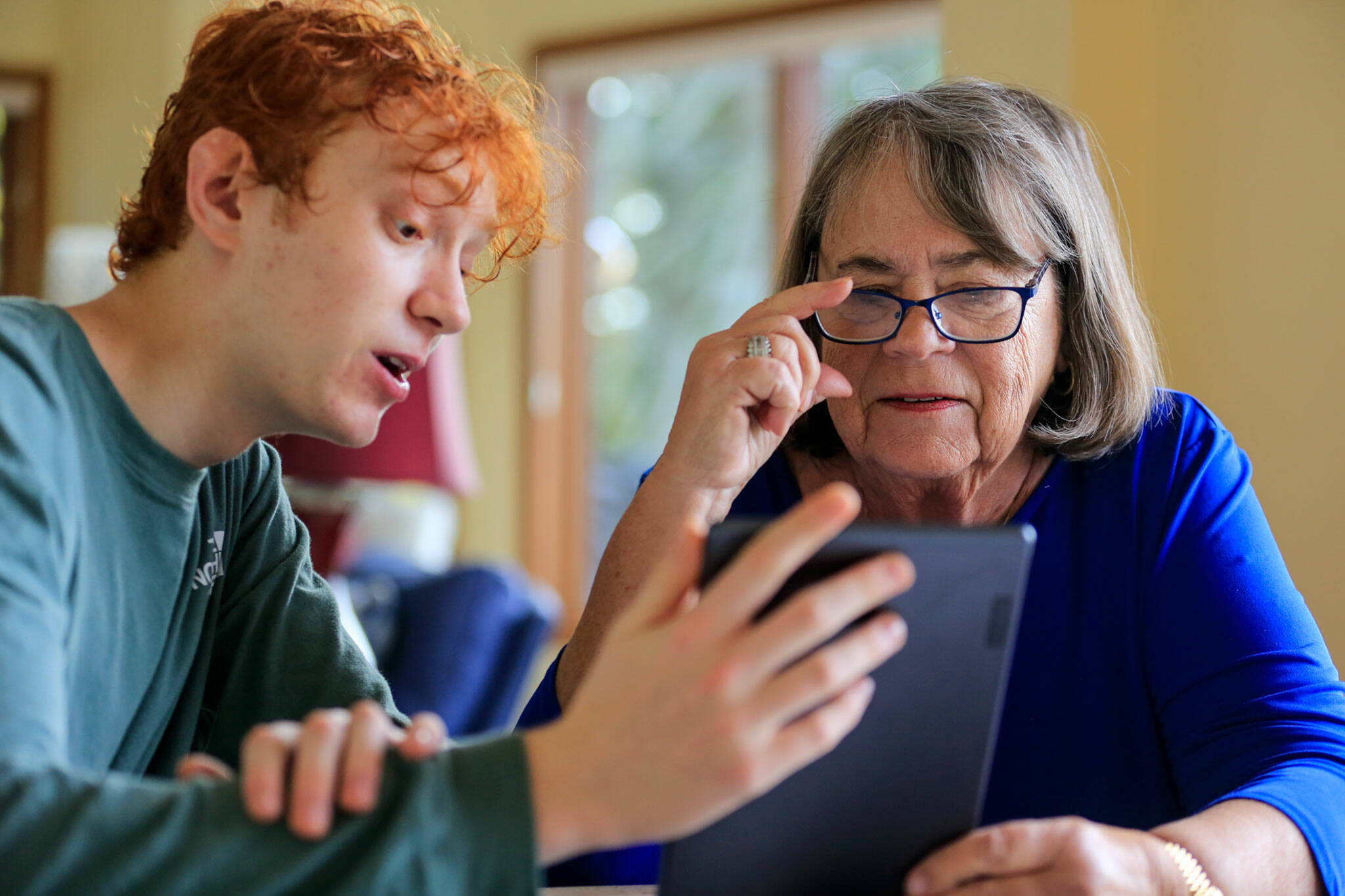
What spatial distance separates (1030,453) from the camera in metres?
1.32

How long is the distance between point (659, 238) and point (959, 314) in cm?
301

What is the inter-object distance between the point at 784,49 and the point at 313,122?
3.12 m

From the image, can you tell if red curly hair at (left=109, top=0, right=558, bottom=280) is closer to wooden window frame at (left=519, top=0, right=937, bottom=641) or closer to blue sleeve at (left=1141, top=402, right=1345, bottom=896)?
blue sleeve at (left=1141, top=402, right=1345, bottom=896)

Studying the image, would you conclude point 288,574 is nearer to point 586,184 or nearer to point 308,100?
point 308,100

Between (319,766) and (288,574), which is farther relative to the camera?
(288,574)

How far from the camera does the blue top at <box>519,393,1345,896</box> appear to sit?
1.00 m

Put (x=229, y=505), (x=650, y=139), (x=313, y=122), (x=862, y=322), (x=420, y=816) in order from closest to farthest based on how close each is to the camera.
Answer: (x=420, y=816), (x=313, y=122), (x=229, y=505), (x=862, y=322), (x=650, y=139)

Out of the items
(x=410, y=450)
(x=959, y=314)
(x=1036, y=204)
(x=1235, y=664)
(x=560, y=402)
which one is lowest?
(x=560, y=402)

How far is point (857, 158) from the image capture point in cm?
128

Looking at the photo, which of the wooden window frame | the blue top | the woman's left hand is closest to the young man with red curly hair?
the woman's left hand

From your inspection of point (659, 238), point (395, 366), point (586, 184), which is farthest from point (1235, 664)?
point (586, 184)

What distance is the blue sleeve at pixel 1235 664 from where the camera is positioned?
913mm

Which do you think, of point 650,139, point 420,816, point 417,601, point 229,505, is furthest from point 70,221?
point 420,816

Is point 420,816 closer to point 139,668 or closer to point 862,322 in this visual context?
point 139,668
